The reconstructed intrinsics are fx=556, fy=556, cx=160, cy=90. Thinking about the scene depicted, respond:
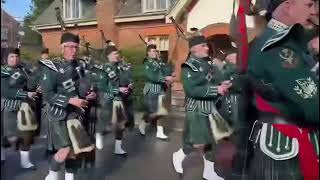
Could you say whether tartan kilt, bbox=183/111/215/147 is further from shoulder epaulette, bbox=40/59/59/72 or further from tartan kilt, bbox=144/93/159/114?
shoulder epaulette, bbox=40/59/59/72

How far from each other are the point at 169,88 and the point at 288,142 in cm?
113

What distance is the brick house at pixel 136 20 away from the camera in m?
2.67

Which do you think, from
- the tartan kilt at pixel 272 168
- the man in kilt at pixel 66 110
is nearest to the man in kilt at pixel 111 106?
the man in kilt at pixel 66 110

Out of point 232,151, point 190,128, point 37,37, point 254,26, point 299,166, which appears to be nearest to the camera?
point 299,166

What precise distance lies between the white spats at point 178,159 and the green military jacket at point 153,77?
382mm

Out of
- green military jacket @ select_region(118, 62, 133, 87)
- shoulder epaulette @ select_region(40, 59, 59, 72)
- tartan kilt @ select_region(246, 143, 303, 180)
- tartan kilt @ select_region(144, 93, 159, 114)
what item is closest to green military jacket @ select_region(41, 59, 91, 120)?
shoulder epaulette @ select_region(40, 59, 59, 72)

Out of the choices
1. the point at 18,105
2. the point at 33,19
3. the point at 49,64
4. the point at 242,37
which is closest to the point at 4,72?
the point at 33,19

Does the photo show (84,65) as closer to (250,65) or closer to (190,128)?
(190,128)

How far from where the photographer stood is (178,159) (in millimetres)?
3186

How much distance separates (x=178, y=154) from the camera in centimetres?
322

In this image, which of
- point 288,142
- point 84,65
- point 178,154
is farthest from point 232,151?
point 84,65

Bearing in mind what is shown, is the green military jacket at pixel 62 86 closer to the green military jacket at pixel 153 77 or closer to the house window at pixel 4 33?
the green military jacket at pixel 153 77

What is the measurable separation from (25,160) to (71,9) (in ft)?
2.78

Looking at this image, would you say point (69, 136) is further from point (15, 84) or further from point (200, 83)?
point (200, 83)
